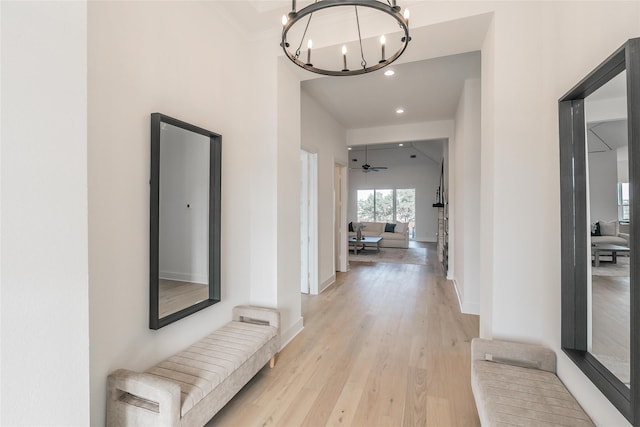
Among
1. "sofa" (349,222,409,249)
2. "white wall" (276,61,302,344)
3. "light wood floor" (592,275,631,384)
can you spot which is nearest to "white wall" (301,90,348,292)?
"white wall" (276,61,302,344)

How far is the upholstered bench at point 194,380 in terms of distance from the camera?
1417 millimetres

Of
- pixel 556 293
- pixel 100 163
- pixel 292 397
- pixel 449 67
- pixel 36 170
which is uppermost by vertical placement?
pixel 449 67

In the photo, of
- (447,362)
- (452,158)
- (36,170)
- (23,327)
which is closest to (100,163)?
(36,170)

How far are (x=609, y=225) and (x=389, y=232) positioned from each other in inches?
346

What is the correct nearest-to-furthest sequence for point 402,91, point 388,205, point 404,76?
point 404,76, point 402,91, point 388,205

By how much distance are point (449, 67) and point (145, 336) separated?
398 cm

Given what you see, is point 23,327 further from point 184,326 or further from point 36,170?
point 184,326


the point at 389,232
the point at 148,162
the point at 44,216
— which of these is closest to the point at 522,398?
the point at 44,216

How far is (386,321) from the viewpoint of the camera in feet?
11.3

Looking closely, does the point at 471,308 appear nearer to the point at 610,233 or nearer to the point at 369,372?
the point at 369,372

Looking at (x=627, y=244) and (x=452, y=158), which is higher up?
(x=452, y=158)

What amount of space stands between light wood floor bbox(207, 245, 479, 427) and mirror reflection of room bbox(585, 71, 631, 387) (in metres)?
0.94

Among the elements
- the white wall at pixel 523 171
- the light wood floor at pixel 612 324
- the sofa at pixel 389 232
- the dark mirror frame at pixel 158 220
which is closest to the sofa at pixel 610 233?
the light wood floor at pixel 612 324

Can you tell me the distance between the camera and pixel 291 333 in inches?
→ 117
